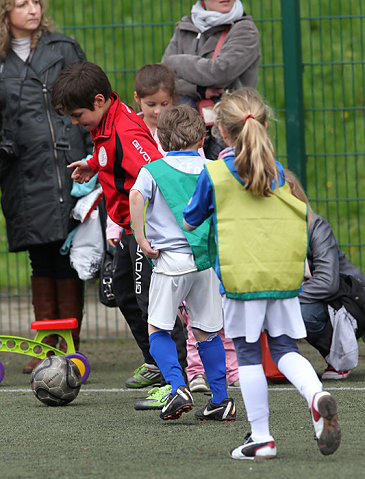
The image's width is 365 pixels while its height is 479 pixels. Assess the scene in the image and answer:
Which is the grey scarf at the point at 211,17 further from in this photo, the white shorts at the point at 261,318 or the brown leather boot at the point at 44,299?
the white shorts at the point at 261,318

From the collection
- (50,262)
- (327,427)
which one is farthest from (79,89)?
(327,427)

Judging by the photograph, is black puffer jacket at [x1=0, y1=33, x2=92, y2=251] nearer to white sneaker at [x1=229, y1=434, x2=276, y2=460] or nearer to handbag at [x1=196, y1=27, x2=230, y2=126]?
handbag at [x1=196, y1=27, x2=230, y2=126]

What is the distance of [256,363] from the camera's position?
13.2 feet

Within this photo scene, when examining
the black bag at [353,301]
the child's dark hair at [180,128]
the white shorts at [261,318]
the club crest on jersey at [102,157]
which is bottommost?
the black bag at [353,301]

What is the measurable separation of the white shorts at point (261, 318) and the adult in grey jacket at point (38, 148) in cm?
284

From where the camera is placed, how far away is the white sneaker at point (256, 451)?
3.88 metres

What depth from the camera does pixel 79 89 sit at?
5.30 metres

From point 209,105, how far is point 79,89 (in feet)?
5.15

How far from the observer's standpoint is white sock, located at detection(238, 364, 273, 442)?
12.8ft

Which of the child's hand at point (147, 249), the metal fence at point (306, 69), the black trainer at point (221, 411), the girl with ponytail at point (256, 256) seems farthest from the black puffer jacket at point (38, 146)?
the girl with ponytail at point (256, 256)

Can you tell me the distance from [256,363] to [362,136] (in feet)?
14.9

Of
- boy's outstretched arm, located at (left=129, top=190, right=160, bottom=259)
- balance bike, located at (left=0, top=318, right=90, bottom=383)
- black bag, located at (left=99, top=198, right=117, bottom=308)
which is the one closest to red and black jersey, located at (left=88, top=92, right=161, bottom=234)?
boy's outstretched arm, located at (left=129, top=190, right=160, bottom=259)

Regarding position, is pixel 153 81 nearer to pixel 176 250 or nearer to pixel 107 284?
pixel 107 284

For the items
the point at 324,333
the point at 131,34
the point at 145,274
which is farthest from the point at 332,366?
the point at 131,34
